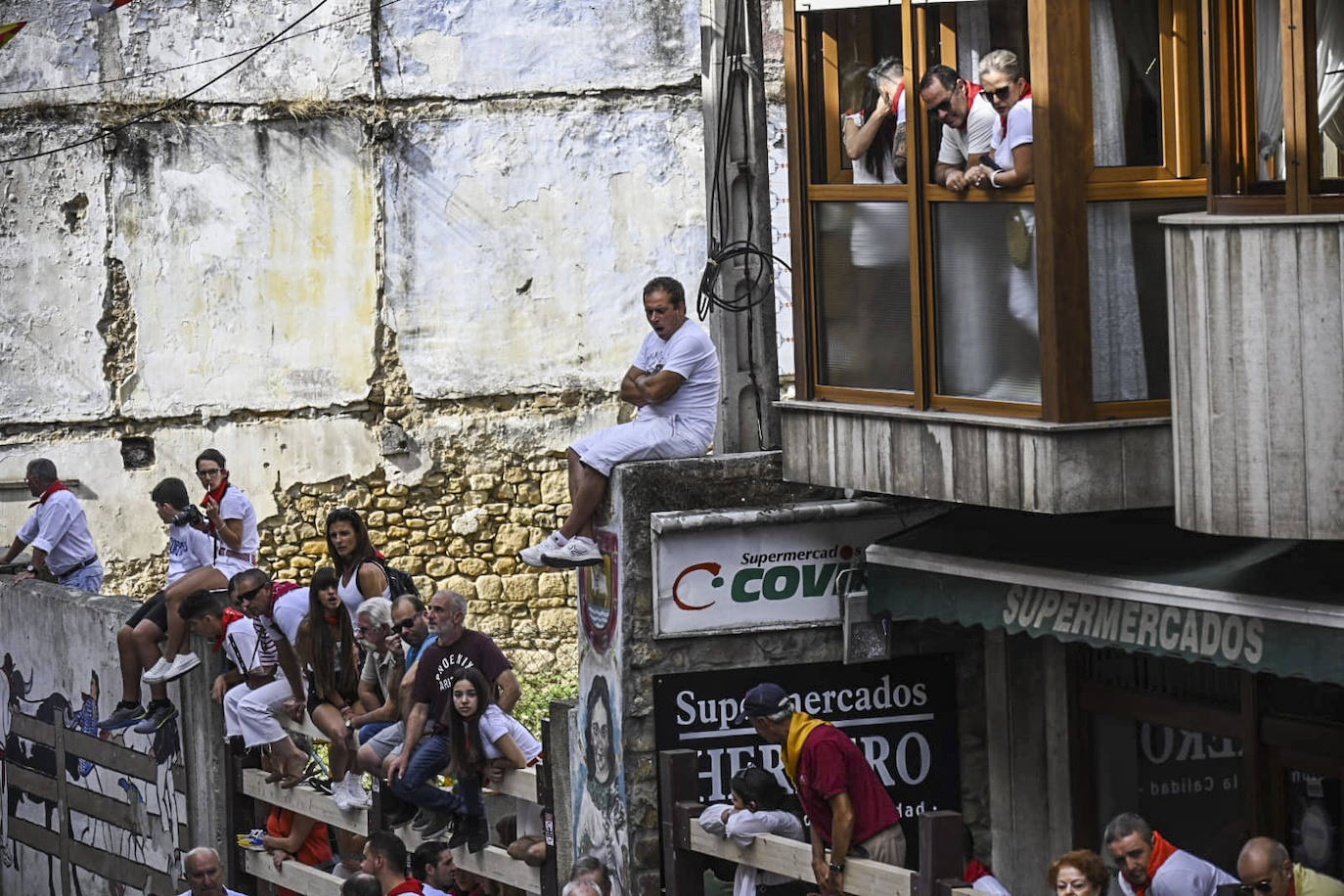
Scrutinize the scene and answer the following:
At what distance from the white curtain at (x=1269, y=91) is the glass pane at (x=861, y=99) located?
6.30 feet

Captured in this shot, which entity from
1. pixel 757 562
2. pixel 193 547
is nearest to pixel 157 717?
pixel 193 547

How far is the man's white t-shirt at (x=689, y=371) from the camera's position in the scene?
452 inches

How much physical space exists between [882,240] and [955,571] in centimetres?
163

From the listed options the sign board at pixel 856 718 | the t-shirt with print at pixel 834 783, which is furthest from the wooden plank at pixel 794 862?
the sign board at pixel 856 718

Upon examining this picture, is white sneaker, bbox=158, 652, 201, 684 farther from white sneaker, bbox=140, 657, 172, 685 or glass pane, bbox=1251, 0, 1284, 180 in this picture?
glass pane, bbox=1251, 0, 1284, 180

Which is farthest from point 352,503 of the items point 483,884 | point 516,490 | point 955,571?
point 955,571

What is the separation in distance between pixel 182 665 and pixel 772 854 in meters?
5.46

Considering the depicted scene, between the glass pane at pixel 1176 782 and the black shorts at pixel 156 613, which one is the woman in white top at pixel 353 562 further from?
the glass pane at pixel 1176 782

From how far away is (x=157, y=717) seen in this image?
14555 millimetres

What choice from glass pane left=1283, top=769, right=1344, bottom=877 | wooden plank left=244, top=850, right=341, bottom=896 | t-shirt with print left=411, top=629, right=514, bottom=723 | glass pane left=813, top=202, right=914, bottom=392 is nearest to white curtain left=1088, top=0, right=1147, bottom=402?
glass pane left=813, top=202, right=914, bottom=392

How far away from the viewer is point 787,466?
11.6 meters

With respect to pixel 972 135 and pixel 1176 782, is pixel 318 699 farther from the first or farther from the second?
pixel 972 135

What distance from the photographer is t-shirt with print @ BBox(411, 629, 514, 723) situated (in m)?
11.1

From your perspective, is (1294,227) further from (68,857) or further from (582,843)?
(68,857)
